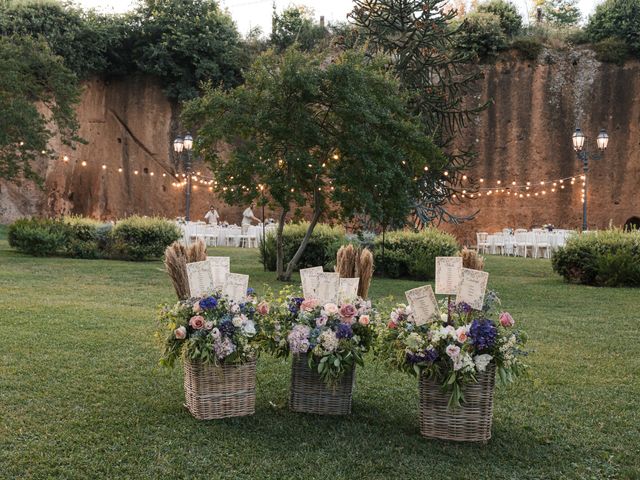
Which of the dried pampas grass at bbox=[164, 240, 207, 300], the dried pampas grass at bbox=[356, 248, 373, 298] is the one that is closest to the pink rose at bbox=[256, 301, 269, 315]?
the dried pampas grass at bbox=[164, 240, 207, 300]

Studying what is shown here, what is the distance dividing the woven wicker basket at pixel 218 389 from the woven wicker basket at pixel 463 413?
116 cm

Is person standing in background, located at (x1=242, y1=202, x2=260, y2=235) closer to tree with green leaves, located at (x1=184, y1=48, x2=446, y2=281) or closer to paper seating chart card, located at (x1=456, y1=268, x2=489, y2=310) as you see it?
tree with green leaves, located at (x1=184, y1=48, x2=446, y2=281)

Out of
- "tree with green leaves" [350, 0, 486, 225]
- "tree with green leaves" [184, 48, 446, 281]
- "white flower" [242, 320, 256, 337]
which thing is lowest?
"white flower" [242, 320, 256, 337]

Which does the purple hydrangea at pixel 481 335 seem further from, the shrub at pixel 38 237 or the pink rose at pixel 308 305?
the shrub at pixel 38 237

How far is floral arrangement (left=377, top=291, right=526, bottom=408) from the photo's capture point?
388cm

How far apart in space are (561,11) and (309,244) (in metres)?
26.5

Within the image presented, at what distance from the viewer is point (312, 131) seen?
1138 centimetres

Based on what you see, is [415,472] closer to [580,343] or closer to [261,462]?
[261,462]

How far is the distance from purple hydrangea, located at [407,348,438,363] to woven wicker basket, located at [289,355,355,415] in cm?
54

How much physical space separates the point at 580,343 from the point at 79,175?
23.8 meters

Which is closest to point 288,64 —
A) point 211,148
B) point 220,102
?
point 220,102

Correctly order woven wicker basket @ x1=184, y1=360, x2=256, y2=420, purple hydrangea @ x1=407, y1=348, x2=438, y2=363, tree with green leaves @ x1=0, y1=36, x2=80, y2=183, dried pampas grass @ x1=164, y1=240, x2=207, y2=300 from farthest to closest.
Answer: tree with green leaves @ x1=0, y1=36, x2=80, y2=183 < dried pampas grass @ x1=164, y1=240, x2=207, y2=300 < woven wicker basket @ x1=184, y1=360, x2=256, y2=420 < purple hydrangea @ x1=407, y1=348, x2=438, y2=363

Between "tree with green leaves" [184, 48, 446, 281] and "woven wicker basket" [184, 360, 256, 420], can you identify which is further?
"tree with green leaves" [184, 48, 446, 281]

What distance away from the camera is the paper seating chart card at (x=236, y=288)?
444 centimetres
